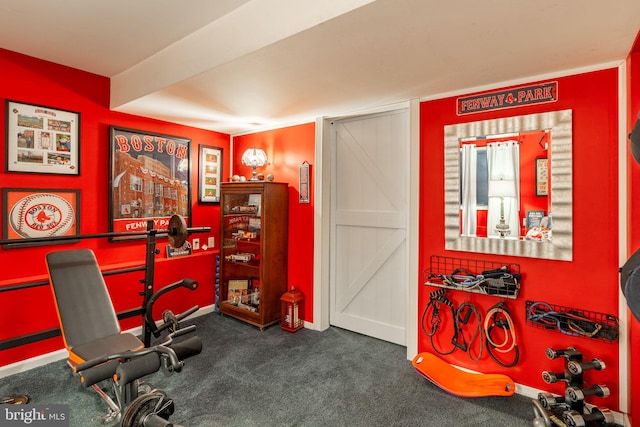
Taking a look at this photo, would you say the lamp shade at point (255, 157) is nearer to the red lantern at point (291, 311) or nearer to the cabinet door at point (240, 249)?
the cabinet door at point (240, 249)

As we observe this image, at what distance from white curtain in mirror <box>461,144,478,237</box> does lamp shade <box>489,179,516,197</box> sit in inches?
5.2

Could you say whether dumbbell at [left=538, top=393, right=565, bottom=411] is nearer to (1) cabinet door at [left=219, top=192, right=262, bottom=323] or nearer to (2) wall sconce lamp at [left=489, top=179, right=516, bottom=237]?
(2) wall sconce lamp at [left=489, top=179, right=516, bottom=237]

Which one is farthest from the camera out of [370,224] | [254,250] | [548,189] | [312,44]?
[254,250]

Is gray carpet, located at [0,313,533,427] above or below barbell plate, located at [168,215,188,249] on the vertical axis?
below

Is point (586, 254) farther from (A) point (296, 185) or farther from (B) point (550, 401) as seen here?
(A) point (296, 185)

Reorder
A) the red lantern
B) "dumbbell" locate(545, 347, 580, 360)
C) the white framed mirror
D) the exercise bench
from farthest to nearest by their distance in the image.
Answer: the red lantern
the white framed mirror
"dumbbell" locate(545, 347, 580, 360)
the exercise bench

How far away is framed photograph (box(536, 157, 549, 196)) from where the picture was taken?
231cm

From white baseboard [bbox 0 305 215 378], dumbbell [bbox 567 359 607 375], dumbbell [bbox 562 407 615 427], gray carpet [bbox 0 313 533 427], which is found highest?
dumbbell [bbox 567 359 607 375]

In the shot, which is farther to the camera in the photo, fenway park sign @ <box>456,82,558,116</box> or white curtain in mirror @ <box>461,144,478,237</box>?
white curtain in mirror @ <box>461,144,478,237</box>

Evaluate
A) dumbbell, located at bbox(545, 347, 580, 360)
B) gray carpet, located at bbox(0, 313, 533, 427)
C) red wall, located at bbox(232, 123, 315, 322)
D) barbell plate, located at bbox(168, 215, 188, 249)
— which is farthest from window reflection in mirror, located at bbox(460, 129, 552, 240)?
barbell plate, located at bbox(168, 215, 188, 249)

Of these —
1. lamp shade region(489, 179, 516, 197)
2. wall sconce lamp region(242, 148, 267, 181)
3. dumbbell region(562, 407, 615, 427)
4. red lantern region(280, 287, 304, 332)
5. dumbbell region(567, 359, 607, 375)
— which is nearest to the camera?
dumbbell region(562, 407, 615, 427)

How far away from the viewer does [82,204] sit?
10.00ft

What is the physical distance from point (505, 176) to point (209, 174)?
337cm

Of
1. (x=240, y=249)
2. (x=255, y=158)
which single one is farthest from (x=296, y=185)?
(x=240, y=249)
